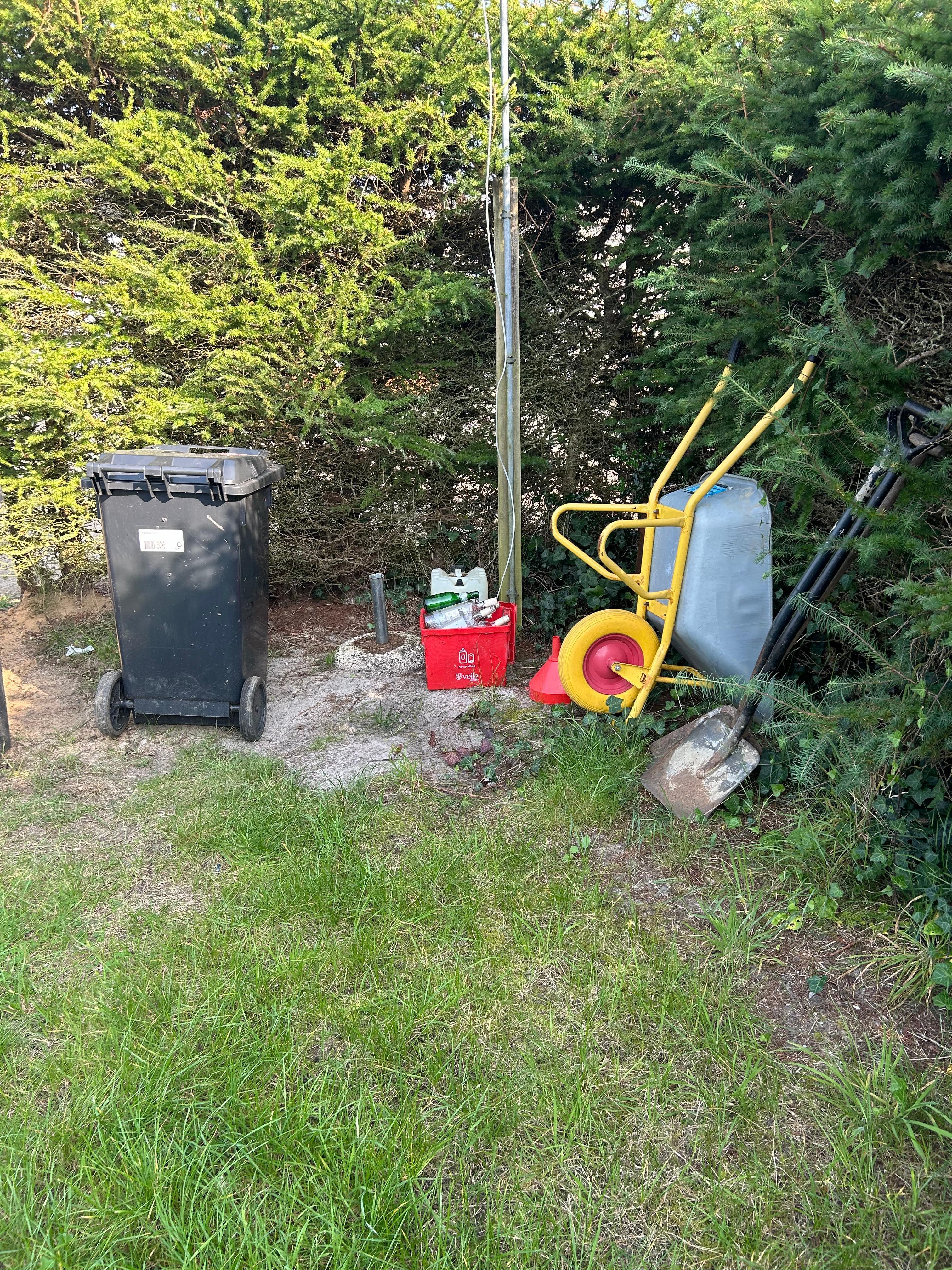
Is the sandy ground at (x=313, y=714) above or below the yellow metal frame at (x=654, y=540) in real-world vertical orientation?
below

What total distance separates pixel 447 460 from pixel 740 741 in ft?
8.19

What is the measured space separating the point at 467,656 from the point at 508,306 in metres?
1.78

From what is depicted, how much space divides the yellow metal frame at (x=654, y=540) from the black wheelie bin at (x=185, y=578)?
56.4 inches

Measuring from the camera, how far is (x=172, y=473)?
10.8ft

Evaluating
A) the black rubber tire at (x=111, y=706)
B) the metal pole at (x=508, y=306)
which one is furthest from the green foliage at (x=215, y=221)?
the black rubber tire at (x=111, y=706)

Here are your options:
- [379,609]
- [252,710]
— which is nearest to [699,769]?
[252,710]

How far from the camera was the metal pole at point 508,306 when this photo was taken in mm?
3479

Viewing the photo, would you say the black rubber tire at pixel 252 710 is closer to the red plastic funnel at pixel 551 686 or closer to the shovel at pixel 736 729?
the red plastic funnel at pixel 551 686

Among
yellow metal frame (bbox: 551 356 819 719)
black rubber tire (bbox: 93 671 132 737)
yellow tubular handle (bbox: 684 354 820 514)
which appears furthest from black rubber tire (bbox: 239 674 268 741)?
yellow tubular handle (bbox: 684 354 820 514)

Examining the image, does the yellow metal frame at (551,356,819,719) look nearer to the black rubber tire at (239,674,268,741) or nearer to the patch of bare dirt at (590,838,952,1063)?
the patch of bare dirt at (590,838,952,1063)

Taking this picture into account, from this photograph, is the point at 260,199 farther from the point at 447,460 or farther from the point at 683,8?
the point at 683,8

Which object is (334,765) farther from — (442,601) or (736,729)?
(736,729)

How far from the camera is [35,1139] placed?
66.7 inches

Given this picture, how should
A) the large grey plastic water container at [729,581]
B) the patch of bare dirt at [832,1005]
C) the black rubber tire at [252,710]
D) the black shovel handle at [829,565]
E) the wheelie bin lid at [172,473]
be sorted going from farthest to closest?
the black rubber tire at [252,710]
the wheelie bin lid at [172,473]
the large grey plastic water container at [729,581]
the black shovel handle at [829,565]
the patch of bare dirt at [832,1005]
